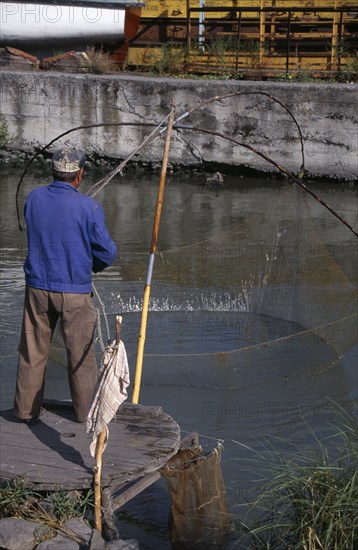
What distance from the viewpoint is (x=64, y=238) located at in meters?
4.65

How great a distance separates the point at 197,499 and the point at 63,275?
1279 mm

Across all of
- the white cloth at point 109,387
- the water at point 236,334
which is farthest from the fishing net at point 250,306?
the white cloth at point 109,387

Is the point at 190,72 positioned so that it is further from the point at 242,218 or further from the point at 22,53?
the point at 242,218

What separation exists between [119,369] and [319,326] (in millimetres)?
3732

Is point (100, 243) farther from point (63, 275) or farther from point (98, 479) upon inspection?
point (98, 479)

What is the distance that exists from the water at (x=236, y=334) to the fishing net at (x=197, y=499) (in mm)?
Result: 215

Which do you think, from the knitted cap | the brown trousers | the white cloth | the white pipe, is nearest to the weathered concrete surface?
the white pipe

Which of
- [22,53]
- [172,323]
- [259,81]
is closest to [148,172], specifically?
[259,81]

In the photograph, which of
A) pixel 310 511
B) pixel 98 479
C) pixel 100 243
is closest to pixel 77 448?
pixel 98 479

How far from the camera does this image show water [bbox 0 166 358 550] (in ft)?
21.4

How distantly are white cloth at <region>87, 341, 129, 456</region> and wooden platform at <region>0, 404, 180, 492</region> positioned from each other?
240 millimetres

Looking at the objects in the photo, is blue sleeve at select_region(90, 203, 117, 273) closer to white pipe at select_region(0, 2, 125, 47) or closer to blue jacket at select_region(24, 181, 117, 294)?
blue jacket at select_region(24, 181, 117, 294)

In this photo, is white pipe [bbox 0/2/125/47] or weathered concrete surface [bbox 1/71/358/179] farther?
white pipe [bbox 0/2/125/47]

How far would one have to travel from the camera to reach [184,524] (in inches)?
189
